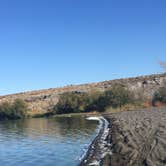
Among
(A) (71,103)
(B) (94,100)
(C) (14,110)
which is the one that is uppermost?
(B) (94,100)

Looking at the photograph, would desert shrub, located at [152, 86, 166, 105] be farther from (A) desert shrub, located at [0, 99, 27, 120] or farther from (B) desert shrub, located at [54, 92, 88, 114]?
(A) desert shrub, located at [0, 99, 27, 120]

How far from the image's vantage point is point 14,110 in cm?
13312

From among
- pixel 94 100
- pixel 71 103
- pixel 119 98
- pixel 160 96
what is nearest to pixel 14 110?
pixel 71 103

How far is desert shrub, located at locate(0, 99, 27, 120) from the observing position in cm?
13300

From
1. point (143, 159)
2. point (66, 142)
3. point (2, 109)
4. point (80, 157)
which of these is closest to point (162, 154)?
point (143, 159)

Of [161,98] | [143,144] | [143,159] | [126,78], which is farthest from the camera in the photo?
[126,78]

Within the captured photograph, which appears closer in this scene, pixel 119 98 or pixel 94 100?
pixel 119 98

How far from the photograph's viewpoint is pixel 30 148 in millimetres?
42219

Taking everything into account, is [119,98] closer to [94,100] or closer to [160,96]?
[94,100]

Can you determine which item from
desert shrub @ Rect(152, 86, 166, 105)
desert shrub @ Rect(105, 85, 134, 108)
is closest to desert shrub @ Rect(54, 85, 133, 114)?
desert shrub @ Rect(105, 85, 134, 108)

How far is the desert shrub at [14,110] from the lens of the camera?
133 meters

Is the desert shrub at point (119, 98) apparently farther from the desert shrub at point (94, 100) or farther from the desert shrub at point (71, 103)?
the desert shrub at point (71, 103)

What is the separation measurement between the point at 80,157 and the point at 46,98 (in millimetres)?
122065

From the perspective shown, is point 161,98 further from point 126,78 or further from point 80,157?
point 80,157
